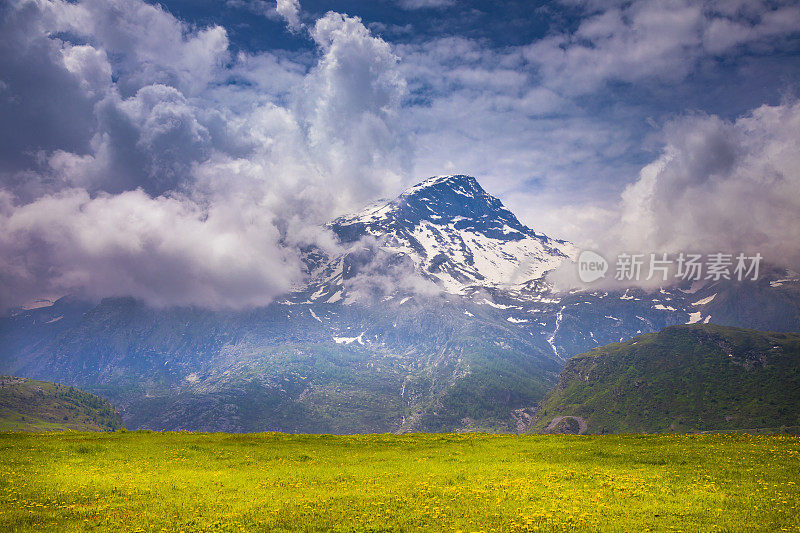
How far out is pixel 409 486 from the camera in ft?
106

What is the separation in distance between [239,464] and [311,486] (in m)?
12.6

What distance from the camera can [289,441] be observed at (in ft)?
186

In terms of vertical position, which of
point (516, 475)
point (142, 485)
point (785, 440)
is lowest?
point (142, 485)

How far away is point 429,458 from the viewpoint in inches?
1740

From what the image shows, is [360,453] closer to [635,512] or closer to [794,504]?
[635,512]

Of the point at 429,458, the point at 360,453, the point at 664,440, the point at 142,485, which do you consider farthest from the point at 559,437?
the point at 142,485

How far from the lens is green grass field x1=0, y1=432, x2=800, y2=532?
25.0 m

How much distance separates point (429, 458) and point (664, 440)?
26.1 m

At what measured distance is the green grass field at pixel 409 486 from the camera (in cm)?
2495

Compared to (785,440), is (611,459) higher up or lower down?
lower down

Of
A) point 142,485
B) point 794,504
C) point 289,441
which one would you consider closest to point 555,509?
point 794,504

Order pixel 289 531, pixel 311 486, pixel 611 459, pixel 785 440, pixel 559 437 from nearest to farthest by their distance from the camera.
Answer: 1. pixel 289 531
2. pixel 311 486
3. pixel 611 459
4. pixel 785 440
5. pixel 559 437

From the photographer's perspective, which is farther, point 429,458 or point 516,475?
point 429,458

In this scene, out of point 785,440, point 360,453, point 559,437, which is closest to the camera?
point 785,440
